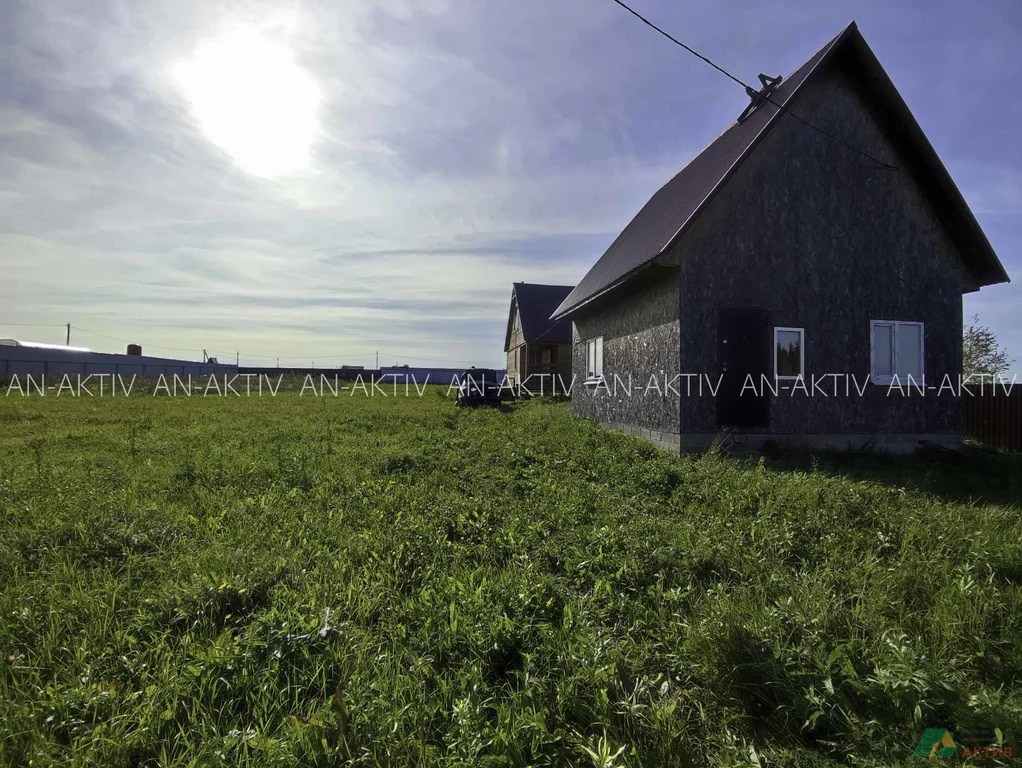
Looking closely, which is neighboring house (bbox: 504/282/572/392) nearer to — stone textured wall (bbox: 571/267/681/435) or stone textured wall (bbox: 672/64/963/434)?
stone textured wall (bbox: 571/267/681/435)

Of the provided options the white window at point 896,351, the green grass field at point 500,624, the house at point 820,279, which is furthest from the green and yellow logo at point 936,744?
the white window at point 896,351

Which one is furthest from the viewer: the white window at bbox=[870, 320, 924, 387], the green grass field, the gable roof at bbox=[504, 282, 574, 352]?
the gable roof at bbox=[504, 282, 574, 352]

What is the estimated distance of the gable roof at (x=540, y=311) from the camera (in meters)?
26.5

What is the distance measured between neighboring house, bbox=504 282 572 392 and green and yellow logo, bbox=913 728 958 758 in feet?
74.0

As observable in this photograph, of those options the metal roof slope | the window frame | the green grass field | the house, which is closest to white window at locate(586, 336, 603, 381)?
the window frame

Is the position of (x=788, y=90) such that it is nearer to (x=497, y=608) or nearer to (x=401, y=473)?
(x=401, y=473)

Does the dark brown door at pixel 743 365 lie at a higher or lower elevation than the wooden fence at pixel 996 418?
higher

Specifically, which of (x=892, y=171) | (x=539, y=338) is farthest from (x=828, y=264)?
(x=539, y=338)

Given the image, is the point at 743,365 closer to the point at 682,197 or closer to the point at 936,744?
the point at 682,197

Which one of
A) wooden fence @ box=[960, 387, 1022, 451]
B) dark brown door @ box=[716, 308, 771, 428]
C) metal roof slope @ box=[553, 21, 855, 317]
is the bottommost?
wooden fence @ box=[960, 387, 1022, 451]

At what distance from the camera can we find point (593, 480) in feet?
22.1

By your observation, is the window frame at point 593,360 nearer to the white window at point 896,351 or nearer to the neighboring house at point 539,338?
the white window at point 896,351

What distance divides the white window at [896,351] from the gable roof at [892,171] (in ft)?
5.40

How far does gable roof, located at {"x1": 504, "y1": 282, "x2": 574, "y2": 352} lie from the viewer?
26.5m
